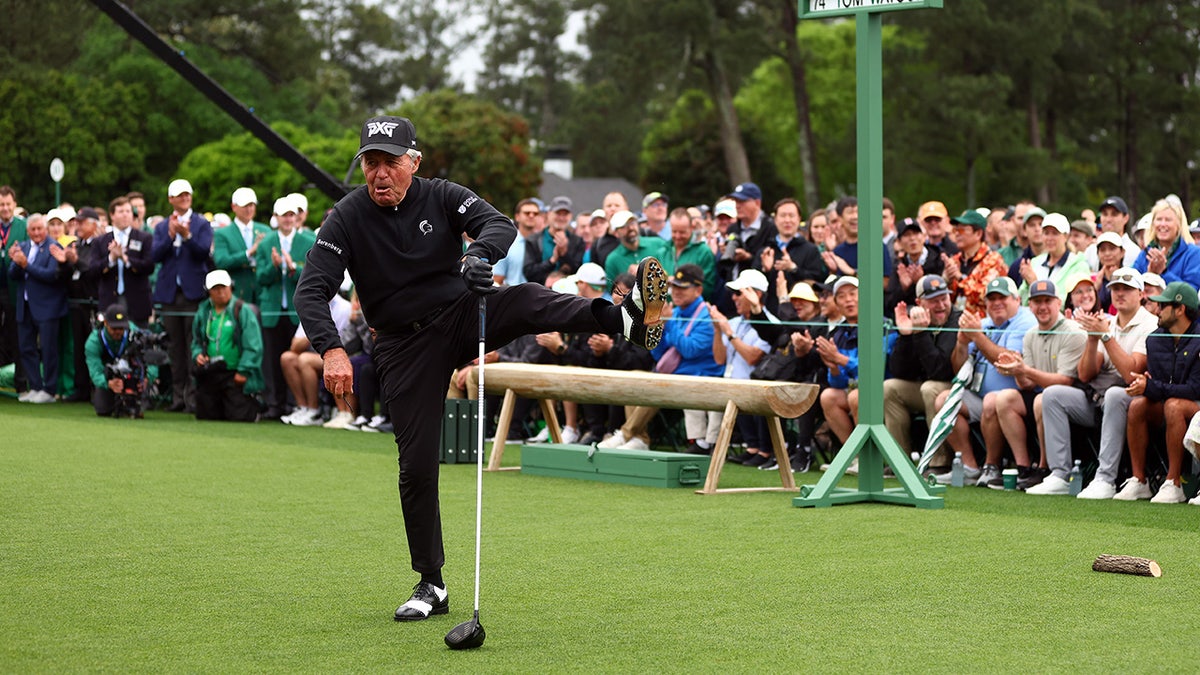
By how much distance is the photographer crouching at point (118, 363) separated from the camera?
56.4ft

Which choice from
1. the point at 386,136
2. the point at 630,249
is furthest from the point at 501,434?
the point at 386,136

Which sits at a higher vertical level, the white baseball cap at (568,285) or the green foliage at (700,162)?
the green foliage at (700,162)

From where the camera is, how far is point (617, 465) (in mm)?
12250

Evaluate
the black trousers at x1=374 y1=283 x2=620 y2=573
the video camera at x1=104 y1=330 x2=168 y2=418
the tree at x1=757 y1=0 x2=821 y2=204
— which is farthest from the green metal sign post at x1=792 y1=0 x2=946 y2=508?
the tree at x1=757 y1=0 x2=821 y2=204

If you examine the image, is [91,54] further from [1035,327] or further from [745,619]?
[745,619]

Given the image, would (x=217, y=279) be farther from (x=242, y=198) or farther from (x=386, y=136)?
(x=386, y=136)

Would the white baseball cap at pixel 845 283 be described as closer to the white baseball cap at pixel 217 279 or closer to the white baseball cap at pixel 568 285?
the white baseball cap at pixel 568 285

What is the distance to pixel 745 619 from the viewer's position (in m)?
6.78

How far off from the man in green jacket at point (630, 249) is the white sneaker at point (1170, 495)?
→ 17.3 ft

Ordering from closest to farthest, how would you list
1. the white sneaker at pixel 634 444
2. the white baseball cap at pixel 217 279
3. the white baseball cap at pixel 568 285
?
the white sneaker at pixel 634 444
the white baseball cap at pixel 568 285
the white baseball cap at pixel 217 279

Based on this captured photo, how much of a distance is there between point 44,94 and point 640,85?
23.1 metres

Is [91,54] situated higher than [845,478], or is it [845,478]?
[91,54]

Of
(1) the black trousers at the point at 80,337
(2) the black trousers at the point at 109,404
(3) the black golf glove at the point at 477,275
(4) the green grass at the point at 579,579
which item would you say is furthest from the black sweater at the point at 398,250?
(1) the black trousers at the point at 80,337

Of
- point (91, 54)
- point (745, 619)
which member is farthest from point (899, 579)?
point (91, 54)
